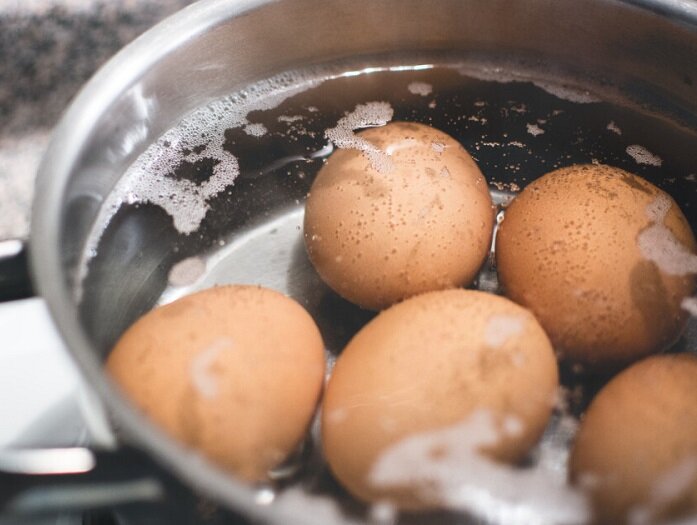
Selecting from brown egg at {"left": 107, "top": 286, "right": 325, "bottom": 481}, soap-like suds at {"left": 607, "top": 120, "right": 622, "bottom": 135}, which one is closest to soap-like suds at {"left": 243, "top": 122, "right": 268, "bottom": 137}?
brown egg at {"left": 107, "top": 286, "right": 325, "bottom": 481}

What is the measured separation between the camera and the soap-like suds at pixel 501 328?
490 millimetres

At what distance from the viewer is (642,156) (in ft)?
2.50

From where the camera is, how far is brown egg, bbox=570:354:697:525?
0.45 meters

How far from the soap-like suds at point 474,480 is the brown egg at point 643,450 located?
0.08 ft

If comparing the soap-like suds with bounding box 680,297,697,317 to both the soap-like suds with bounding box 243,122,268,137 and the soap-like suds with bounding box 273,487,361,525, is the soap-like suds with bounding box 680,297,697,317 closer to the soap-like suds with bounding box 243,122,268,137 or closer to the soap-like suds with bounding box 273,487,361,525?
the soap-like suds with bounding box 273,487,361,525

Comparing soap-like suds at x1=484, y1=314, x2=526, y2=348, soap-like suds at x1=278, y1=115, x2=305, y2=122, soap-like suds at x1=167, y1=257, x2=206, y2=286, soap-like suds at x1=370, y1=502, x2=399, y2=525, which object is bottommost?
soap-like suds at x1=167, y1=257, x2=206, y2=286

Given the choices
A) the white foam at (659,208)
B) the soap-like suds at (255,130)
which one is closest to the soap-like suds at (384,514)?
the white foam at (659,208)

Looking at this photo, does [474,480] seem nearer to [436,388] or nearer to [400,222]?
[436,388]

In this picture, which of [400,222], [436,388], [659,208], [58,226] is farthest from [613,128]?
[58,226]

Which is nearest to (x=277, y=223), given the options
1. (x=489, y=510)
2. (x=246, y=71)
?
(x=246, y=71)

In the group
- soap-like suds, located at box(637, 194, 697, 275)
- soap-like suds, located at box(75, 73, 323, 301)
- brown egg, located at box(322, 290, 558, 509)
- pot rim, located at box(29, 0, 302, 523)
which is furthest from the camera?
soap-like suds, located at box(75, 73, 323, 301)

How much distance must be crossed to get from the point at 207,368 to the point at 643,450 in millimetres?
305

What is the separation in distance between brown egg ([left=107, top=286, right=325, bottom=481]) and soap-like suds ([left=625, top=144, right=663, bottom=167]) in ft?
1.48

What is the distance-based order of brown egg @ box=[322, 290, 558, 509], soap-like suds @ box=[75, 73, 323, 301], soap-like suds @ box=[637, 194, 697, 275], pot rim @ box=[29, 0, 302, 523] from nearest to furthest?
1. pot rim @ box=[29, 0, 302, 523]
2. brown egg @ box=[322, 290, 558, 509]
3. soap-like suds @ box=[637, 194, 697, 275]
4. soap-like suds @ box=[75, 73, 323, 301]
